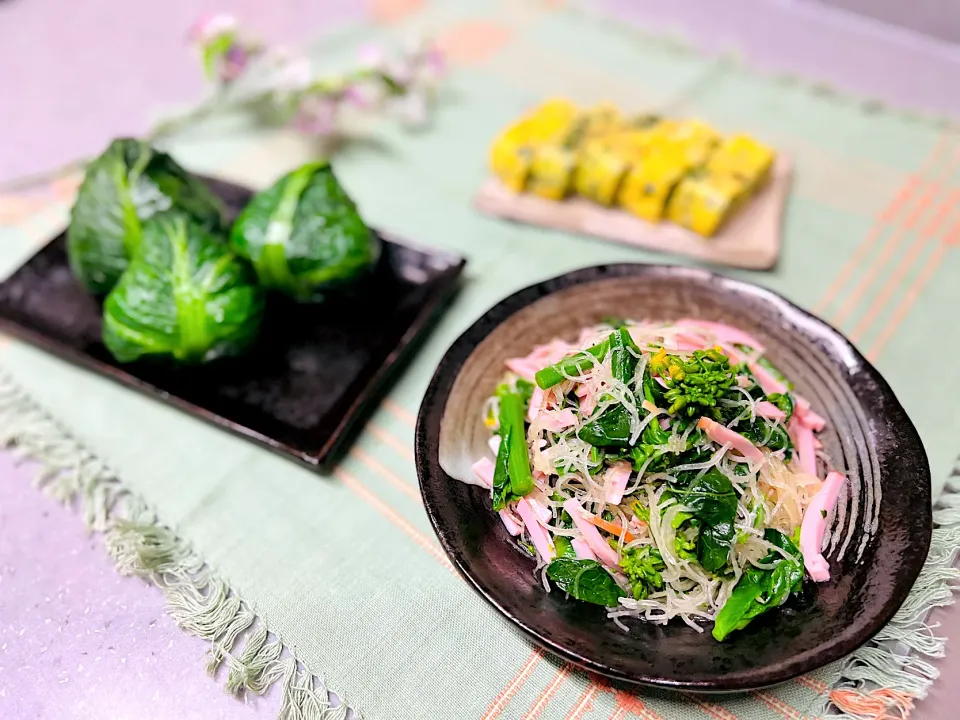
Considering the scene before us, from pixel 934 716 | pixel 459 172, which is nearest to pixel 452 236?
pixel 459 172

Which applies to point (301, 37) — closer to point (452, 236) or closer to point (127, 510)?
point (452, 236)

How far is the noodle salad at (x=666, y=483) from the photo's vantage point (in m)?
1.40

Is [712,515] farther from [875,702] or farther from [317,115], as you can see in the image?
[317,115]

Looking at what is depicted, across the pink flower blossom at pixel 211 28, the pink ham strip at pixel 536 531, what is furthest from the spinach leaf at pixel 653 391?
the pink flower blossom at pixel 211 28

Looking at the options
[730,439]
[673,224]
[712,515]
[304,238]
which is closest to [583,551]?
[712,515]

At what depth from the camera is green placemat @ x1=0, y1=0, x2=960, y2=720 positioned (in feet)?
4.83

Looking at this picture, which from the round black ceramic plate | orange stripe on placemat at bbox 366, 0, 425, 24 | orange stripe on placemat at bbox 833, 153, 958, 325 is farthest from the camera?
orange stripe on placemat at bbox 366, 0, 425, 24

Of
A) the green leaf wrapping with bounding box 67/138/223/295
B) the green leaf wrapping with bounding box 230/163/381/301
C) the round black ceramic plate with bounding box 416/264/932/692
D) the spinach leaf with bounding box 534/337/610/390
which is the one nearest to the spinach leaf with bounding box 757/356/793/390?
the round black ceramic plate with bounding box 416/264/932/692

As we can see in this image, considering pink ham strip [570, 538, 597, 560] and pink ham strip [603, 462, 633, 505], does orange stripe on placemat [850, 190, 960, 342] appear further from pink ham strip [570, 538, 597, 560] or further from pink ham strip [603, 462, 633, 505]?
pink ham strip [570, 538, 597, 560]

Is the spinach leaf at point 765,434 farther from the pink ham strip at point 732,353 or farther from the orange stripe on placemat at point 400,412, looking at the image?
the orange stripe on placemat at point 400,412

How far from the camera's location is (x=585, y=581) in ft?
4.58

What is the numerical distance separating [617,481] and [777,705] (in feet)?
1.71

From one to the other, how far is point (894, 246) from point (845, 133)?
63 cm

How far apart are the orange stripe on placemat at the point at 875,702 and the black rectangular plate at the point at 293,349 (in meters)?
1.19
